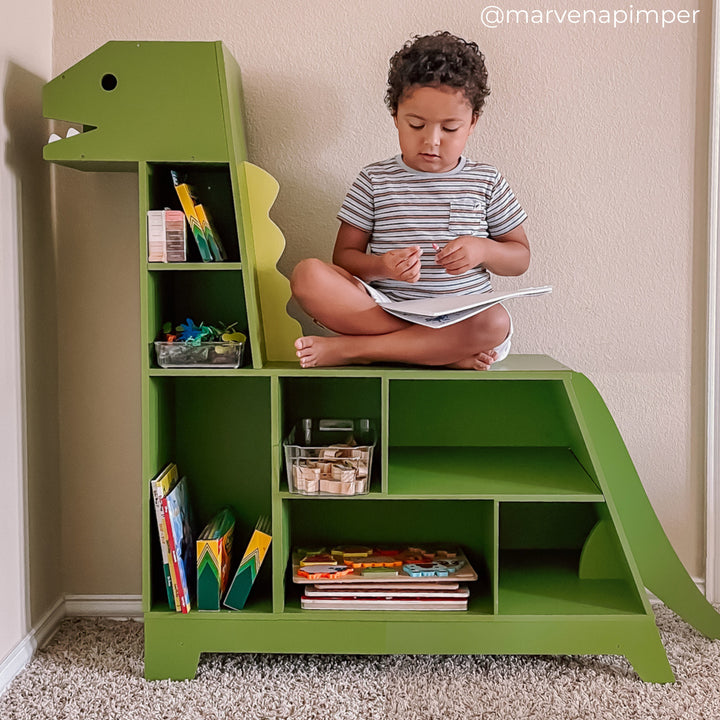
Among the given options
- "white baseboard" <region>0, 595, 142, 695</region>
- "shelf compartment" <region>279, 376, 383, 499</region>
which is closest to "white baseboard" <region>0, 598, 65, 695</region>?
"white baseboard" <region>0, 595, 142, 695</region>

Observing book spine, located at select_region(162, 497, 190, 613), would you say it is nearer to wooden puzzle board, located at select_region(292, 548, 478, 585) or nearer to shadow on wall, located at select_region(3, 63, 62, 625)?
wooden puzzle board, located at select_region(292, 548, 478, 585)

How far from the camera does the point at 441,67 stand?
1.66 metres

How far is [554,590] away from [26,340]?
1.24 meters

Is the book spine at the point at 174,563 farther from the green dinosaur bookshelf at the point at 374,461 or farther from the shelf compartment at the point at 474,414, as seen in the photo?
the shelf compartment at the point at 474,414

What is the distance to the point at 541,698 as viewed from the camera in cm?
162

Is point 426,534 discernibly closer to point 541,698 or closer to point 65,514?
point 541,698

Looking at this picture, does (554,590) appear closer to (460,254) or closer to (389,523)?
(389,523)

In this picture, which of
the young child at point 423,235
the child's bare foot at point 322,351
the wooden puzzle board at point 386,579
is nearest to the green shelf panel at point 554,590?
the wooden puzzle board at point 386,579

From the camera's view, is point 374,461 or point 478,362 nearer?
point 478,362

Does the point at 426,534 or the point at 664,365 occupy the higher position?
the point at 664,365

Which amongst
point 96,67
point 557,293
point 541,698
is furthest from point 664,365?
point 96,67

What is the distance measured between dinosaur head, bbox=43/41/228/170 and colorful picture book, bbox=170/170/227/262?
0.06 meters

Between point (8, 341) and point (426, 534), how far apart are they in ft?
3.34

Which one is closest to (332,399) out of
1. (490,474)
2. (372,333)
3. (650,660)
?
(372,333)
